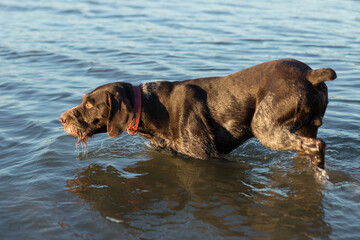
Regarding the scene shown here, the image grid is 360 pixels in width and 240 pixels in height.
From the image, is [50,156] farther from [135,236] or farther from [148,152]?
[135,236]

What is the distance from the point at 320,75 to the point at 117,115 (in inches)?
111

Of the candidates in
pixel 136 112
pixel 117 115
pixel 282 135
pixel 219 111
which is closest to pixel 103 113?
pixel 117 115

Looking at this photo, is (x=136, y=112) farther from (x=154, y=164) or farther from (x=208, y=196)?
(x=208, y=196)

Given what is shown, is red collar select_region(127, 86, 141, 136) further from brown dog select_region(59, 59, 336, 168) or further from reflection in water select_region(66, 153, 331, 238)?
reflection in water select_region(66, 153, 331, 238)

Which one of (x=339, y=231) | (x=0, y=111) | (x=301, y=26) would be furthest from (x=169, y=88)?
(x=301, y=26)

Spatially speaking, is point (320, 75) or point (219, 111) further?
point (219, 111)

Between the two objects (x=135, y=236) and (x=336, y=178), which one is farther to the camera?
(x=336, y=178)

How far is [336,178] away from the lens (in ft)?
21.2

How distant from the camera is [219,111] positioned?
21.8 feet

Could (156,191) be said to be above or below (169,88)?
below

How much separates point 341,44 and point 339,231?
10603 millimetres

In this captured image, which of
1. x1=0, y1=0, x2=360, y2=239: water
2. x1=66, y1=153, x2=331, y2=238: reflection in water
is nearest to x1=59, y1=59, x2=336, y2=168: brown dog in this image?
x1=66, y1=153, x2=331, y2=238: reflection in water

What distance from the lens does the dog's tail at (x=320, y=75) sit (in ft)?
18.8

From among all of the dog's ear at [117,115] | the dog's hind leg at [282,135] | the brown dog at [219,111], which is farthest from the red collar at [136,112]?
the dog's hind leg at [282,135]
